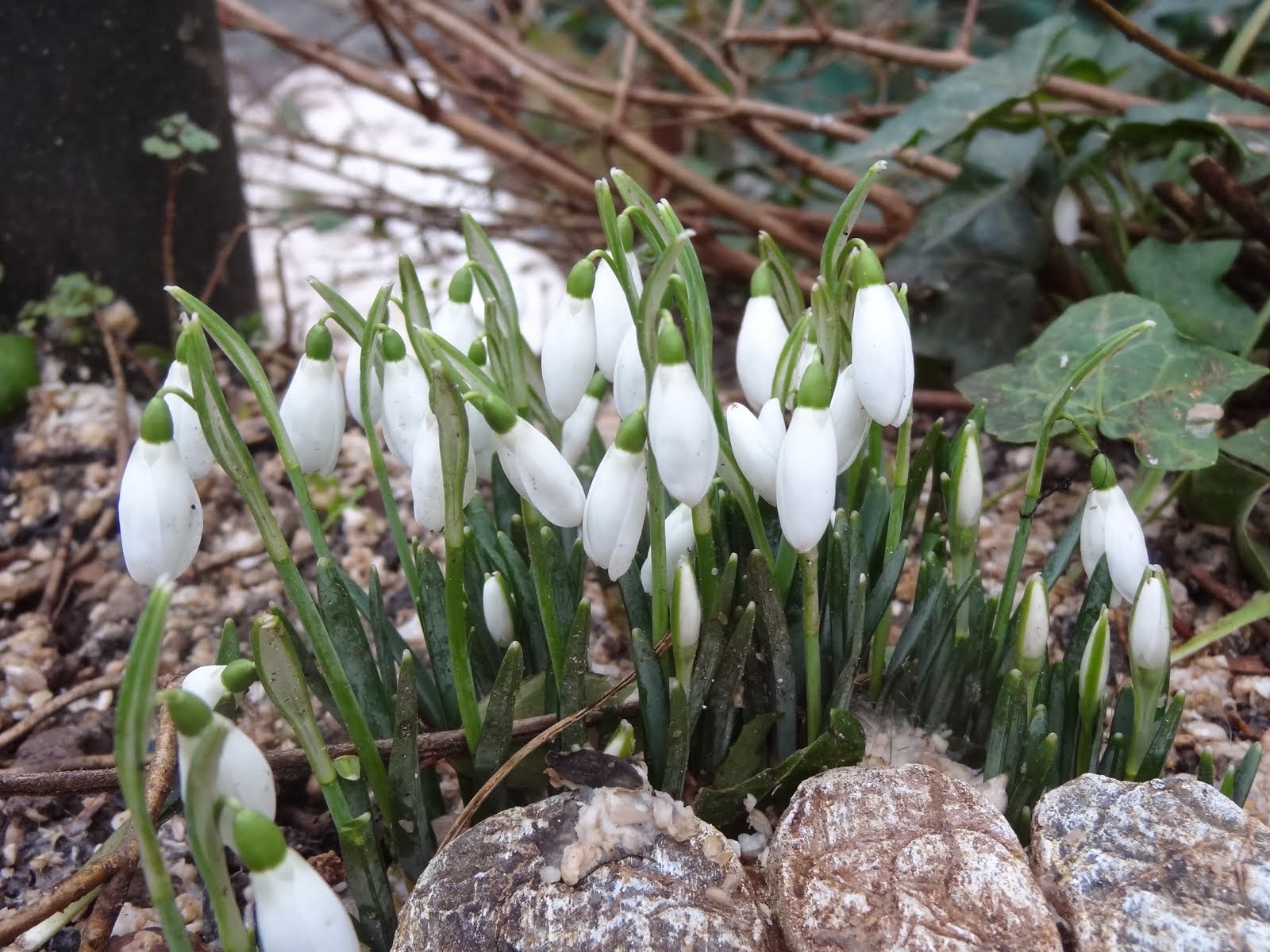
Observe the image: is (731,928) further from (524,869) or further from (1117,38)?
(1117,38)

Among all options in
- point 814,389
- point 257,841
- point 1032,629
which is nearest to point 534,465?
point 814,389

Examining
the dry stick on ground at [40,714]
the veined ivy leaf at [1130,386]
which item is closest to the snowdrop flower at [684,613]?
the veined ivy leaf at [1130,386]

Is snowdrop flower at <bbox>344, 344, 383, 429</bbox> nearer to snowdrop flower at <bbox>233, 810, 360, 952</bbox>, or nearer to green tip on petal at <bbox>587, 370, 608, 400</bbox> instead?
green tip on petal at <bbox>587, 370, 608, 400</bbox>

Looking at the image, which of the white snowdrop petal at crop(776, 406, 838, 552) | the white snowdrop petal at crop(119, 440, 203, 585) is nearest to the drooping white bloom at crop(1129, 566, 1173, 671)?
the white snowdrop petal at crop(776, 406, 838, 552)

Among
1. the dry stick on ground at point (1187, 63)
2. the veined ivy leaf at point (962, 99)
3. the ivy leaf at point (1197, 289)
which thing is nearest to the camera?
the dry stick on ground at point (1187, 63)

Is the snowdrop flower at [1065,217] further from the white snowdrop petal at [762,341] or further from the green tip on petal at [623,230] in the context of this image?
the green tip on petal at [623,230]

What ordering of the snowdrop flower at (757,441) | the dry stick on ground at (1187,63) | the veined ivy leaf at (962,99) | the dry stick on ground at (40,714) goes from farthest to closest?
the veined ivy leaf at (962,99), the dry stick on ground at (1187,63), the dry stick on ground at (40,714), the snowdrop flower at (757,441)

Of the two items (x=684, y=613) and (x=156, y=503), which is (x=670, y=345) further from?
(x=156, y=503)
